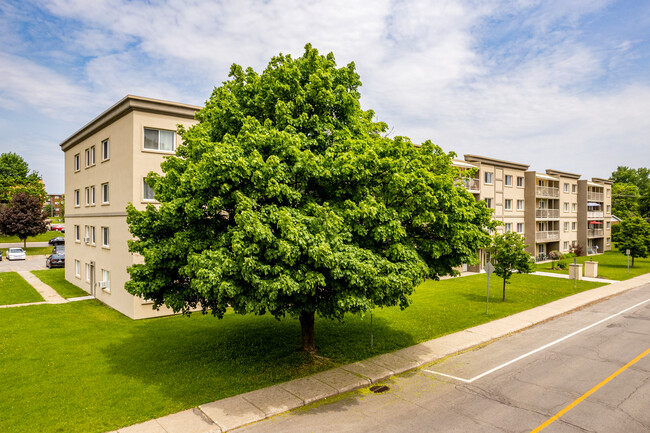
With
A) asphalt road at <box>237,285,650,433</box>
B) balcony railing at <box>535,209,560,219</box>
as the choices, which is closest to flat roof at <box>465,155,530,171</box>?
balcony railing at <box>535,209,560,219</box>

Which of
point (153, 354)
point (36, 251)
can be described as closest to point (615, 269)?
point (153, 354)

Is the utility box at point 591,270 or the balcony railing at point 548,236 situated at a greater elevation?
the balcony railing at point 548,236

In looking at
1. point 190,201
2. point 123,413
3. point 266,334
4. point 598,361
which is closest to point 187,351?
point 266,334

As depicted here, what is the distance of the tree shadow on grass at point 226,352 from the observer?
11414mm

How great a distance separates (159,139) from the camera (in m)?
21.0

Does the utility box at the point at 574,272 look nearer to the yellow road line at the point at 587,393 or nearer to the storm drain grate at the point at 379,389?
the yellow road line at the point at 587,393

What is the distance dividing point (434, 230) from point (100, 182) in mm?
20578

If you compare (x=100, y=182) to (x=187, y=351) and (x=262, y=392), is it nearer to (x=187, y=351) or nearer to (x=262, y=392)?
(x=187, y=351)

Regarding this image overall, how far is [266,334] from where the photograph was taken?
1648 centimetres

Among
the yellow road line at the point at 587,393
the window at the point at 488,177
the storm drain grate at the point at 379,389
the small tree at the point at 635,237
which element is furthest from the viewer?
the small tree at the point at 635,237

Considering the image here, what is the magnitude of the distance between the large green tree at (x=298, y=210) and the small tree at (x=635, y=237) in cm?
3816

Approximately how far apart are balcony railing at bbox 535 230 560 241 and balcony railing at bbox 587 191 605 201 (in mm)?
11486

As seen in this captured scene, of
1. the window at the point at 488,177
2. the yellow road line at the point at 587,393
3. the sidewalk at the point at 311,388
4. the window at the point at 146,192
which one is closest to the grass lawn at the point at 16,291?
the window at the point at 146,192

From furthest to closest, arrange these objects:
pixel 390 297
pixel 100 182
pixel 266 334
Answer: pixel 100 182 → pixel 266 334 → pixel 390 297
